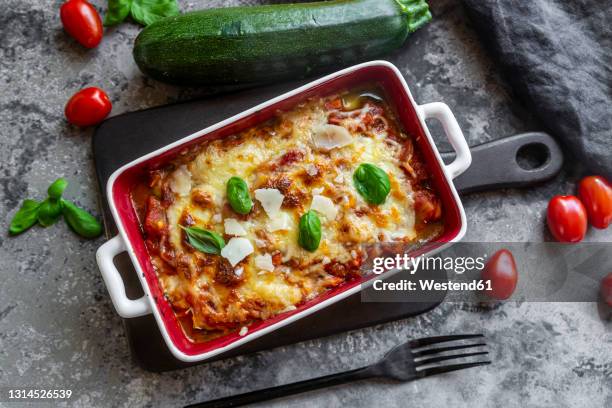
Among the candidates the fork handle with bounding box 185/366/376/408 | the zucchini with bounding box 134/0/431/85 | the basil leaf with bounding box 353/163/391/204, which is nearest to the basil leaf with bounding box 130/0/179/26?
the zucchini with bounding box 134/0/431/85

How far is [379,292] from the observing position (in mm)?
2691

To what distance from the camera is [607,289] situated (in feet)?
9.16

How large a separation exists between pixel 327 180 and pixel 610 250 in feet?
4.48

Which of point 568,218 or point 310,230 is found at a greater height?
point 310,230

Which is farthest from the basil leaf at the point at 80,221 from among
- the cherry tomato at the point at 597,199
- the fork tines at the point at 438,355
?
the cherry tomato at the point at 597,199

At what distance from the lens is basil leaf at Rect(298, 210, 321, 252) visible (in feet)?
7.70

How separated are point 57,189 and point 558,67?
2177 mm

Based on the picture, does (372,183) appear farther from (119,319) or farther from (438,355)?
(119,319)

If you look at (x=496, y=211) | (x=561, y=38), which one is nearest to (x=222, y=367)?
(x=496, y=211)

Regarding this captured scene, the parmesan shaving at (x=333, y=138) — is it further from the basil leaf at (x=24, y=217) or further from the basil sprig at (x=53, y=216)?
the basil leaf at (x=24, y=217)

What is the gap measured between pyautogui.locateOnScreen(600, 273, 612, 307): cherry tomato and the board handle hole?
0.57m

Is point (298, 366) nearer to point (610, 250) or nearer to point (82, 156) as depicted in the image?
point (82, 156)

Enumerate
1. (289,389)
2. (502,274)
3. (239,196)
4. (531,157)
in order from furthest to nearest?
(531,157), (502,274), (289,389), (239,196)

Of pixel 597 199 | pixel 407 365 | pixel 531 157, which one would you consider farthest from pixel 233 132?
pixel 597 199
